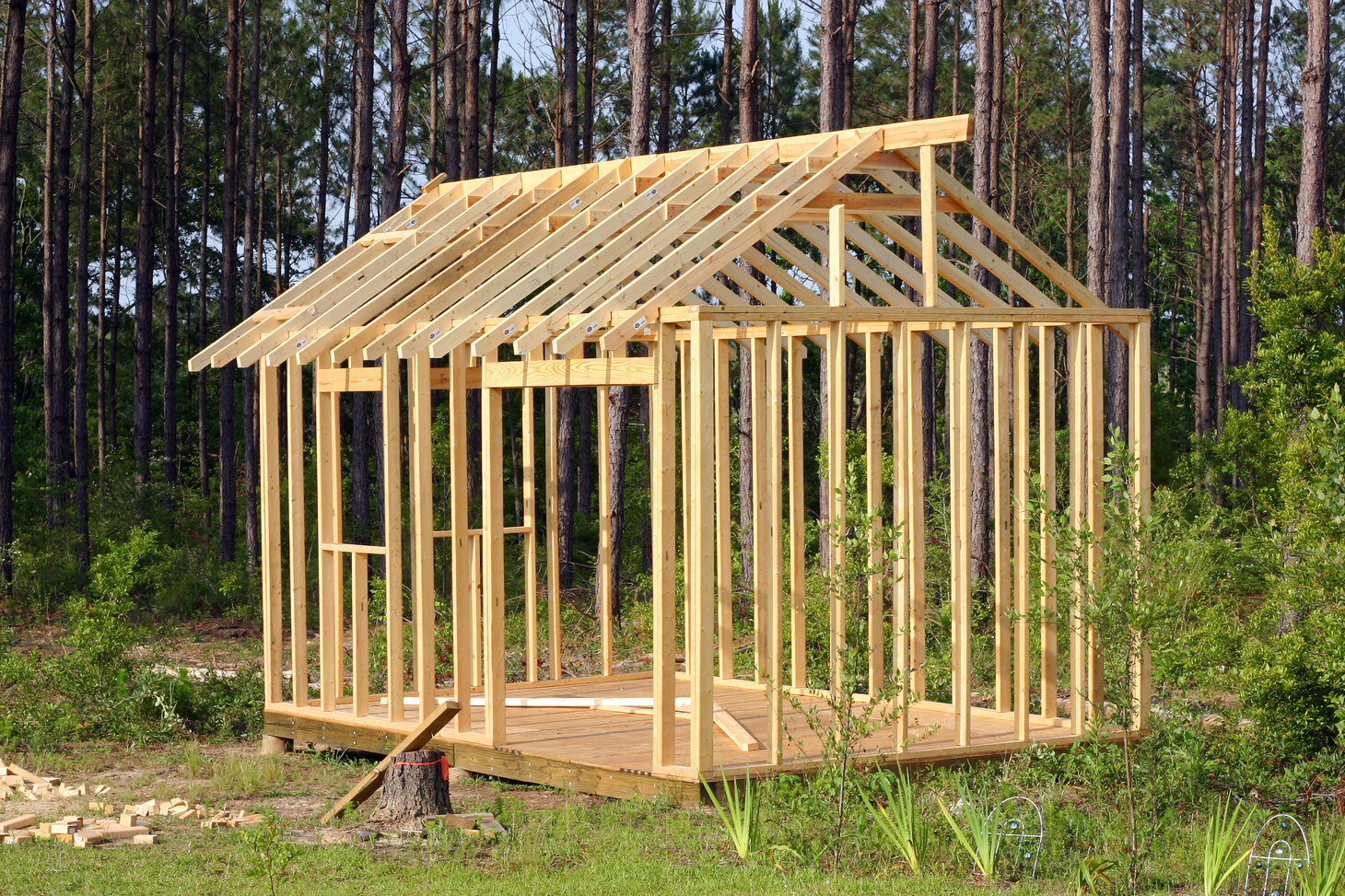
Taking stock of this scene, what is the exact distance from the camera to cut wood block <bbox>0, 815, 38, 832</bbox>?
734cm

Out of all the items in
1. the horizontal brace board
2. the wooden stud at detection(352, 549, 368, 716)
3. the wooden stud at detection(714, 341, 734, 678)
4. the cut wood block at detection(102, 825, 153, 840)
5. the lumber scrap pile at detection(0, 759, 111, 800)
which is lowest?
the lumber scrap pile at detection(0, 759, 111, 800)

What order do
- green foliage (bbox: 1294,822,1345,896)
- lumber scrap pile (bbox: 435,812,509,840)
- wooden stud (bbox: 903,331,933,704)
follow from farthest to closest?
1. wooden stud (bbox: 903,331,933,704)
2. lumber scrap pile (bbox: 435,812,509,840)
3. green foliage (bbox: 1294,822,1345,896)

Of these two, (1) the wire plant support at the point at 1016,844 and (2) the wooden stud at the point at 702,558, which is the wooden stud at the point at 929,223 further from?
(1) the wire plant support at the point at 1016,844

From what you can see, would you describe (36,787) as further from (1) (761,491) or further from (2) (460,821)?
(1) (761,491)

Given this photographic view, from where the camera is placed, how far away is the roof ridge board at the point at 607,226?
7.95 m

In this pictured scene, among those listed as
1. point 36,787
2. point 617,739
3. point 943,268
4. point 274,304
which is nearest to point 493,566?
point 617,739

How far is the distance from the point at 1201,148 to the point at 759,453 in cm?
2822

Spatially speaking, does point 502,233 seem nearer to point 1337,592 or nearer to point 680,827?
point 680,827

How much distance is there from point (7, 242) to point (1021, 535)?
1135 cm

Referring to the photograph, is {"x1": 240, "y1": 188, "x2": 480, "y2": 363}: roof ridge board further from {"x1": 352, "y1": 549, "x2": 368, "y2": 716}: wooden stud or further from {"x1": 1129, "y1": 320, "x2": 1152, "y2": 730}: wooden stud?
{"x1": 1129, "y1": 320, "x2": 1152, "y2": 730}: wooden stud

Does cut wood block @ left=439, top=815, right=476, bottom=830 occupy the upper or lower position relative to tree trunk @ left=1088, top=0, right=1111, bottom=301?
lower

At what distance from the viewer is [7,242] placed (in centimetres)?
1556

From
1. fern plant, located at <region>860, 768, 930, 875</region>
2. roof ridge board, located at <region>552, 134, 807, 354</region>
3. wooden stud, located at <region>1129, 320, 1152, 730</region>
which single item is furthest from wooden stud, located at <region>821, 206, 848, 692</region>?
wooden stud, located at <region>1129, 320, 1152, 730</region>

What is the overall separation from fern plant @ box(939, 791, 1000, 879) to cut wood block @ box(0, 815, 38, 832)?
14.4 feet
